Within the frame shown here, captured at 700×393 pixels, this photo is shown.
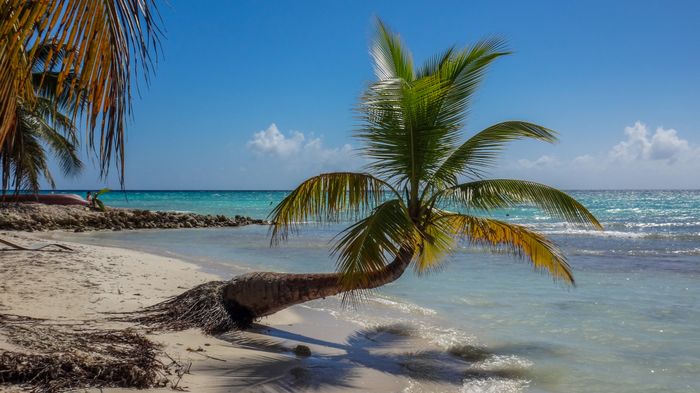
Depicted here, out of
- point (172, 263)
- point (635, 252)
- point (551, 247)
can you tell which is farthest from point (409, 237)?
point (635, 252)

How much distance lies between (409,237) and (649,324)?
15.1ft

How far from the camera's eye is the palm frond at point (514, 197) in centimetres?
655

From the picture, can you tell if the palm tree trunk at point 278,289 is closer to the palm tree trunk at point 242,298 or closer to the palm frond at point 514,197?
the palm tree trunk at point 242,298

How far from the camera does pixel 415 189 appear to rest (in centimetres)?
683

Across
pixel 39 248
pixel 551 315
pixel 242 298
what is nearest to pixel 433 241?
pixel 242 298

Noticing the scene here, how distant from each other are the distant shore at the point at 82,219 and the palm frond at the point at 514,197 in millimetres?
21731

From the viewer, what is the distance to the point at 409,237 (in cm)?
632

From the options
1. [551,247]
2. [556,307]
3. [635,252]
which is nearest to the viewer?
[551,247]

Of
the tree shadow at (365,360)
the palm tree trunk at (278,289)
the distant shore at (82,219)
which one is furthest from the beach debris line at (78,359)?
the distant shore at (82,219)

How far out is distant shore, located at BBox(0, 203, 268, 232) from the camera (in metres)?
23.6

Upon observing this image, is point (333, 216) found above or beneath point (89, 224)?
above

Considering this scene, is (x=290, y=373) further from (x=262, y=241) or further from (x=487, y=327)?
(x=262, y=241)

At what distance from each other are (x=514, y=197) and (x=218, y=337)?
4067 mm

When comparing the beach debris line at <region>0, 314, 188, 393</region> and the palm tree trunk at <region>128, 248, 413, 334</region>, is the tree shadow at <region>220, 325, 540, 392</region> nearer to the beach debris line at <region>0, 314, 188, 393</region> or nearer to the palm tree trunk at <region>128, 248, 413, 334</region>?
the palm tree trunk at <region>128, 248, 413, 334</region>
